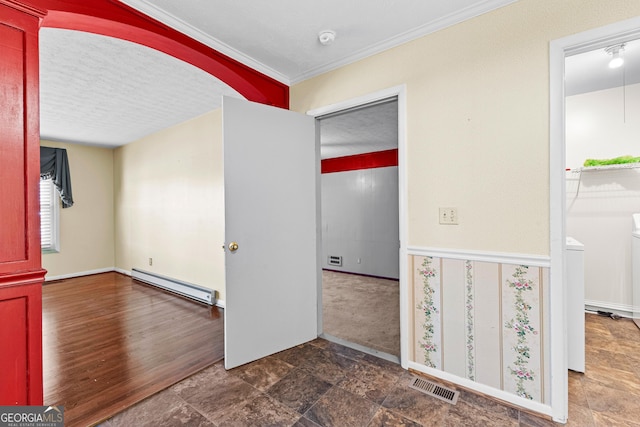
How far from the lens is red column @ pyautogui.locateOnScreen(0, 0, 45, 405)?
1265mm

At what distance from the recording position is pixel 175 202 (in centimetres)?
410

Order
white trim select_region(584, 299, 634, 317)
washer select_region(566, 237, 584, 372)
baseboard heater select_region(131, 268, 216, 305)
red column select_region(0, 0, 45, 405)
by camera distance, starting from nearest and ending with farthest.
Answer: red column select_region(0, 0, 45, 405) → washer select_region(566, 237, 584, 372) → white trim select_region(584, 299, 634, 317) → baseboard heater select_region(131, 268, 216, 305)

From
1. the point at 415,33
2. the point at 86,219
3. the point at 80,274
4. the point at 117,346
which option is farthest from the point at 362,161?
the point at 80,274

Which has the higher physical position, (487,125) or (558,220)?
(487,125)

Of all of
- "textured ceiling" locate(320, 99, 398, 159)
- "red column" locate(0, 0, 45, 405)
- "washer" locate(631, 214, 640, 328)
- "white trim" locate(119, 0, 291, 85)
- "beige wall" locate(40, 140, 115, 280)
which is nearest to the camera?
"red column" locate(0, 0, 45, 405)

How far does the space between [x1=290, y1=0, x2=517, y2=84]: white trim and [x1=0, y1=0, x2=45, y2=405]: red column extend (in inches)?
70.0

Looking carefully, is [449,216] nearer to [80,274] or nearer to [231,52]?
[231,52]

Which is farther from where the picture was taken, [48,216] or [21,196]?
[48,216]

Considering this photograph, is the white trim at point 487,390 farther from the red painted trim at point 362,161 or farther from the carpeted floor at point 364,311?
the red painted trim at point 362,161

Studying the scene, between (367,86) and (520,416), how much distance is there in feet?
7.67

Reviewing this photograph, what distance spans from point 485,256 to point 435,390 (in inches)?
35.8

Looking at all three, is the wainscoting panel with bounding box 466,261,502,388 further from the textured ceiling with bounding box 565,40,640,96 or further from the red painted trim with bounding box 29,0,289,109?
the red painted trim with bounding box 29,0,289,109

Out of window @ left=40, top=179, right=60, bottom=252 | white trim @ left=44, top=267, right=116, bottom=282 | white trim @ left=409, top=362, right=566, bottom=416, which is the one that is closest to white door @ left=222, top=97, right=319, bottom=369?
white trim @ left=409, top=362, right=566, bottom=416

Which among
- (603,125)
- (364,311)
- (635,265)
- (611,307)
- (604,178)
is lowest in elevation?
(364,311)
